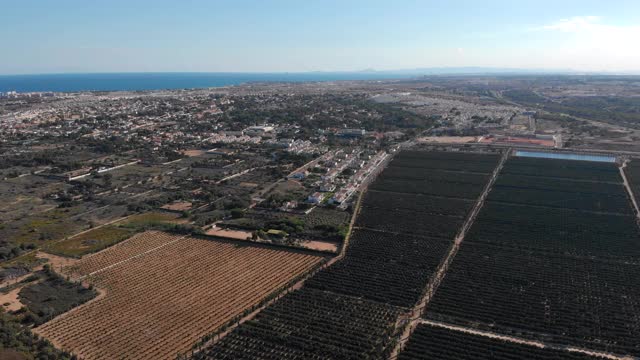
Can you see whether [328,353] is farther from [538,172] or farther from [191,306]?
[538,172]

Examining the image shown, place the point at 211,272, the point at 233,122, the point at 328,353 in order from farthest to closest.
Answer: the point at 233,122 < the point at 211,272 < the point at 328,353

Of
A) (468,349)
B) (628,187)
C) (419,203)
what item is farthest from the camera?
(628,187)

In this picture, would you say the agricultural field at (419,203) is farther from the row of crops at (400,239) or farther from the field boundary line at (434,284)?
the field boundary line at (434,284)

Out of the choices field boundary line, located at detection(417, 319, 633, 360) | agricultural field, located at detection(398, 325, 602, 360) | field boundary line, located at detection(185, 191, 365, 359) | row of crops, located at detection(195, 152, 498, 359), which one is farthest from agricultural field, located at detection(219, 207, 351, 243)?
agricultural field, located at detection(398, 325, 602, 360)

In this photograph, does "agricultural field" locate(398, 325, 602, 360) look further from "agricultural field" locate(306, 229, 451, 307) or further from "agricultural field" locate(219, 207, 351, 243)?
"agricultural field" locate(219, 207, 351, 243)

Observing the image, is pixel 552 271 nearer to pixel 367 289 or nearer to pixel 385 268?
pixel 385 268

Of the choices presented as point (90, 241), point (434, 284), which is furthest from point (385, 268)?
point (90, 241)

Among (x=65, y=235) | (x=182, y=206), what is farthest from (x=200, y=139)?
(x=65, y=235)
